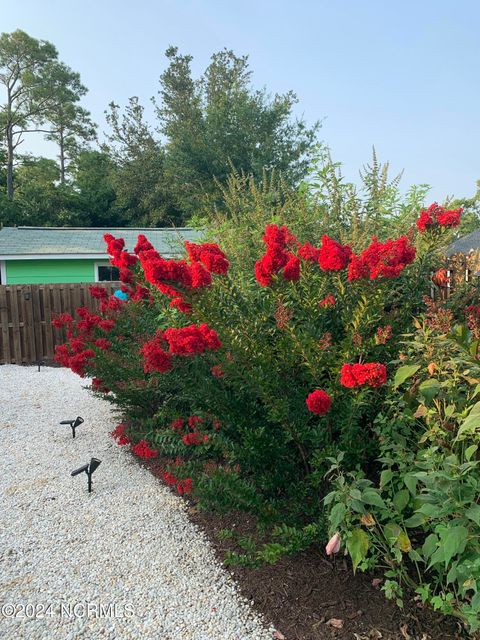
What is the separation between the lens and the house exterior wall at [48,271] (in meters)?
10.8

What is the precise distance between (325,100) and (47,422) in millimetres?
4797

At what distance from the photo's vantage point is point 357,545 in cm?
164

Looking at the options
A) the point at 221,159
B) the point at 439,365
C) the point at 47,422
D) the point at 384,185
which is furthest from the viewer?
the point at 221,159

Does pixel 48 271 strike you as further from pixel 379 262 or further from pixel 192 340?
pixel 379 262

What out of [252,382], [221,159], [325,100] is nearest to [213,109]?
[221,159]

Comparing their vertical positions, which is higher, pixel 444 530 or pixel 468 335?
pixel 468 335

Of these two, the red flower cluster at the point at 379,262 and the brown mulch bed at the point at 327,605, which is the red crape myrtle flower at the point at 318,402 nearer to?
the red flower cluster at the point at 379,262

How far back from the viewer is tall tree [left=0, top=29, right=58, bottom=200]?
80.4 ft

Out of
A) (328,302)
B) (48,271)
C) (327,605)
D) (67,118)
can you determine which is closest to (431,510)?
(327,605)

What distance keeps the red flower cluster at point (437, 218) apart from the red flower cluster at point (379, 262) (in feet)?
1.36

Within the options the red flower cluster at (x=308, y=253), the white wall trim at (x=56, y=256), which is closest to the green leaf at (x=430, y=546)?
the red flower cluster at (x=308, y=253)

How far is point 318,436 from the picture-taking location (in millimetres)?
1939

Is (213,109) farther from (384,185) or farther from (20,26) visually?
(384,185)

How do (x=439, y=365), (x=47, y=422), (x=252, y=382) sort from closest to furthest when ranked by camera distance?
(x=439, y=365) → (x=252, y=382) → (x=47, y=422)
